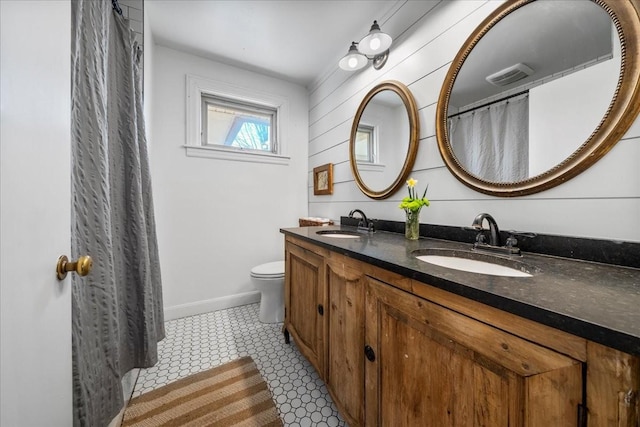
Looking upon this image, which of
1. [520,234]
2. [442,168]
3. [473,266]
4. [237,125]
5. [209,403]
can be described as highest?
[237,125]

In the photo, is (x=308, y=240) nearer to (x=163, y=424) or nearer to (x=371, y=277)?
(x=371, y=277)

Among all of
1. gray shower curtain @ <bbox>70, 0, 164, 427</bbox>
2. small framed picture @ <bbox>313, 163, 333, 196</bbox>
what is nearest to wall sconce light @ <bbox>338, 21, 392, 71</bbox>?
small framed picture @ <bbox>313, 163, 333, 196</bbox>

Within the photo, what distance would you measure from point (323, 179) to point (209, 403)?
1834 millimetres

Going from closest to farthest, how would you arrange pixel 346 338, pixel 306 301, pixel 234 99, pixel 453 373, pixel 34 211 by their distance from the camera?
pixel 34 211
pixel 453 373
pixel 346 338
pixel 306 301
pixel 234 99

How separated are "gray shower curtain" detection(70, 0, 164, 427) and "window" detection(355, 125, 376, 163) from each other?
1402 millimetres

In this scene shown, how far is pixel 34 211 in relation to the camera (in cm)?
48

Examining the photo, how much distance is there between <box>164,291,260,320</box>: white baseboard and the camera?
207cm

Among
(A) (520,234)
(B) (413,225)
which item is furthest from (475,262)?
(B) (413,225)

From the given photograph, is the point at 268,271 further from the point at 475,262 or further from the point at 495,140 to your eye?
the point at 495,140

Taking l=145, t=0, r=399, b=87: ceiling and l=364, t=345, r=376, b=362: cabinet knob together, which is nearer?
l=364, t=345, r=376, b=362: cabinet knob

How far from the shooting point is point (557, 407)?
16.0 inches

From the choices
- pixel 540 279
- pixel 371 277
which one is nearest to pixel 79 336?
pixel 371 277

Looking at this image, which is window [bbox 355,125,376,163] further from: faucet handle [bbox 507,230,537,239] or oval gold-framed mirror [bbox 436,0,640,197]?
faucet handle [bbox 507,230,537,239]

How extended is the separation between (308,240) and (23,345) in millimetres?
953
